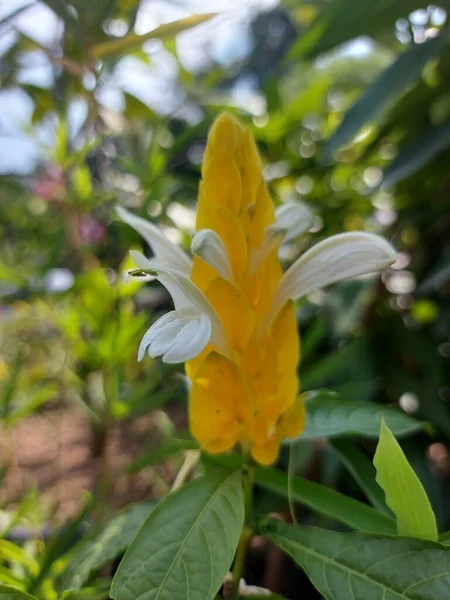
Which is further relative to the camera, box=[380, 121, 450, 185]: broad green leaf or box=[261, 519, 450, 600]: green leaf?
box=[380, 121, 450, 185]: broad green leaf

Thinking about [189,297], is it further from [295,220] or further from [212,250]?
[295,220]

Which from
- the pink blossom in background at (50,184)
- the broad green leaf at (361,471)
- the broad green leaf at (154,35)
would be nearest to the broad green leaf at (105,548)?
the broad green leaf at (361,471)

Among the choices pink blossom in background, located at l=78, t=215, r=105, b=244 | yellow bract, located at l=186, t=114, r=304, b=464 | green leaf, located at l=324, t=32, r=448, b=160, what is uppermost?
green leaf, located at l=324, t=32, r=448, b=160

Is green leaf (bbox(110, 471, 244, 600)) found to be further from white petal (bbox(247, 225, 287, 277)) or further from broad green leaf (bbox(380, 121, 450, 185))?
broad green leaf (bbox(380, 121, 450, 185))

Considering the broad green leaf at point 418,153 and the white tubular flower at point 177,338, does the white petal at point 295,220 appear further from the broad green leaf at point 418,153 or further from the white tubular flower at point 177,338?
the broad green leaf at point 418,153

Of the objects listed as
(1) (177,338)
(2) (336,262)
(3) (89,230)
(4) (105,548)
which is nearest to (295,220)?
(2) (336,262)

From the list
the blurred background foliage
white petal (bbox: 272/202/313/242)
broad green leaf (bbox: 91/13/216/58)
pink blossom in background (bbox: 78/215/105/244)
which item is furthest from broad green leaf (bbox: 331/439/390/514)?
pink blossom in background (bbox: 78/215/105/244)
